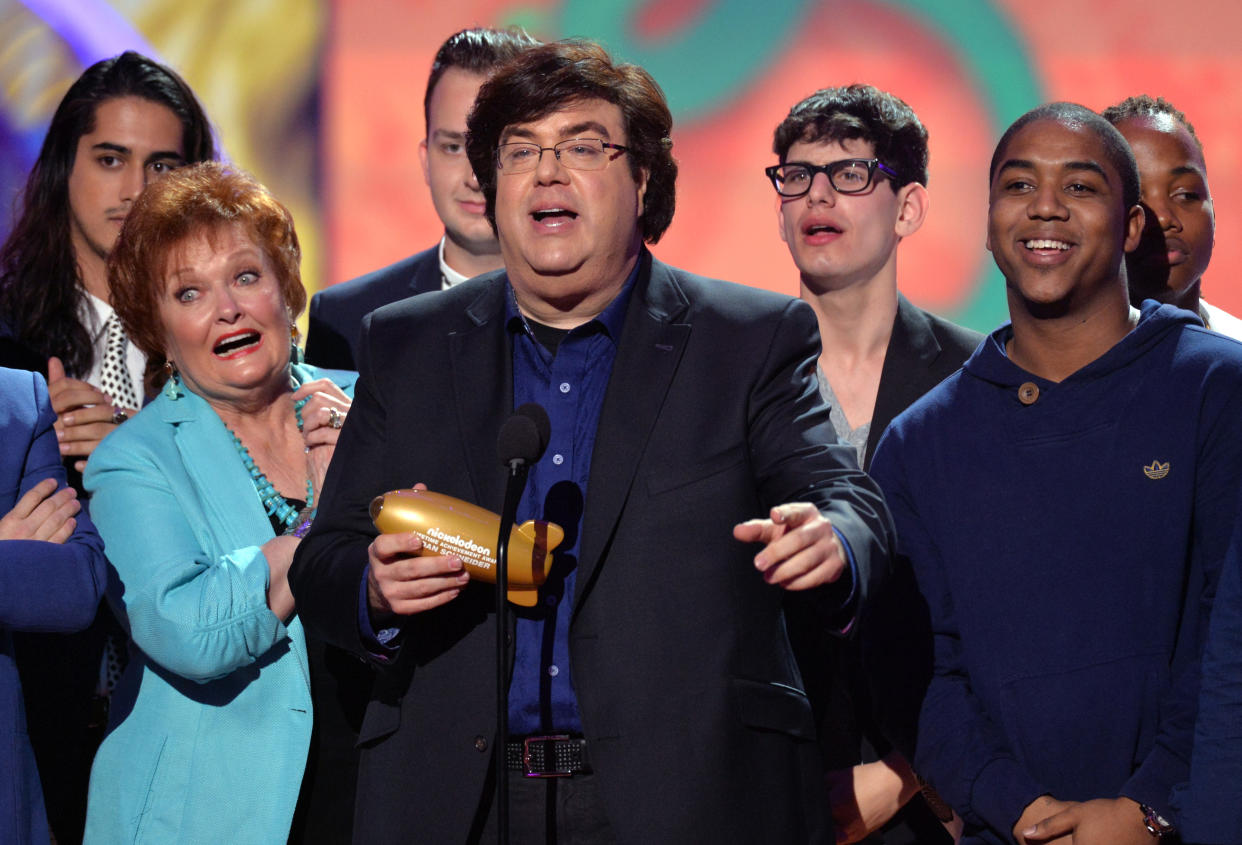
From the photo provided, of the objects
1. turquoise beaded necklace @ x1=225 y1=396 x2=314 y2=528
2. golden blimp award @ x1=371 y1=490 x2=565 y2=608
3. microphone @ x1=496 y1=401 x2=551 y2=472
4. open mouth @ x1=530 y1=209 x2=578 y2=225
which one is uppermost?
open mouth @ x1=530 y1=209 x2=578 y2=225

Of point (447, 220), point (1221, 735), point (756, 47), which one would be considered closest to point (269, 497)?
point (447, 220)

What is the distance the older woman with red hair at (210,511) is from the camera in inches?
114

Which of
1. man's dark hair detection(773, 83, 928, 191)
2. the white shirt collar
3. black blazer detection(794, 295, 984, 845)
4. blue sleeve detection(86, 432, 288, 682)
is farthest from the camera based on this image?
the white shirt collar

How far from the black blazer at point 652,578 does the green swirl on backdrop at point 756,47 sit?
2.34 m

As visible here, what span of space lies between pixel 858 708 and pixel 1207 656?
112 cm

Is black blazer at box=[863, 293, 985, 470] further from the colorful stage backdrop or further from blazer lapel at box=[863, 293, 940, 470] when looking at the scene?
the colorful stage backdrop

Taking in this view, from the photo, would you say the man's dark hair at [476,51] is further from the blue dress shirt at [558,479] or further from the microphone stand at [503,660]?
the microphone stand at [503,660]

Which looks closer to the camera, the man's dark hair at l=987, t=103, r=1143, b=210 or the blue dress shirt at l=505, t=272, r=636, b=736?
the blue dress shirt at l=505, t=272, r=636, b=736

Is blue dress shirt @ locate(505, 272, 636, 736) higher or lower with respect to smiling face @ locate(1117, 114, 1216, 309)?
lower

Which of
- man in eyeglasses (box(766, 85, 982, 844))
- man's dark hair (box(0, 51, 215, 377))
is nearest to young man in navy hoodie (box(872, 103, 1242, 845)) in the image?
man in eyeglasses (box(766, 85, 982, 844))

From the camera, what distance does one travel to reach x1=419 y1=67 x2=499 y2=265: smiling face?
168 inches

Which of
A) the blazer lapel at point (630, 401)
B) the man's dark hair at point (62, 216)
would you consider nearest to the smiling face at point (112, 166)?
the man's dark hair at point (62, 216)

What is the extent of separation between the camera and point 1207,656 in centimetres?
241

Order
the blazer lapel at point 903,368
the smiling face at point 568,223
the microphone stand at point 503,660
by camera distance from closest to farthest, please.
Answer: the microphone stand at point 503,660
the smiling face at point 568,223
the blazer lapel at point 903,368
